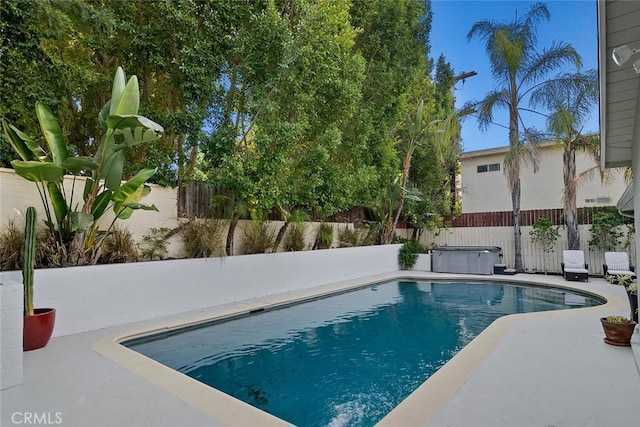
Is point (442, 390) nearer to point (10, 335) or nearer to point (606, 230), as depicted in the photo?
point (10, 335)

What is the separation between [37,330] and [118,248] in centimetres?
231

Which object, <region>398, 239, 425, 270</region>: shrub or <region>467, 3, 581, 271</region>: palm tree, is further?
<region>398, 239, 425, 270</region>: shrub

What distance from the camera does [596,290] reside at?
899cm

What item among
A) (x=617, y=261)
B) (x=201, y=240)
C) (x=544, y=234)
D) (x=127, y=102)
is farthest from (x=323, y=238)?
(x=617, y=261)

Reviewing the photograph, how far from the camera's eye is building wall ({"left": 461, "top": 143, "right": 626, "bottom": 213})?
1398 cm

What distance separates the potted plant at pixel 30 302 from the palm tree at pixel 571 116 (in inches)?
532

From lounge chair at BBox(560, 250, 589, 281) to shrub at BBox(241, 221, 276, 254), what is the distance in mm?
9262

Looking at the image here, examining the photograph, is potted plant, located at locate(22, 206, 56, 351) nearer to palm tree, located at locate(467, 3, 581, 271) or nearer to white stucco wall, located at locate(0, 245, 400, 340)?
white stucco wall, located at locate(0, 245, 400, 340)

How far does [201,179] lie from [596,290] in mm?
10657

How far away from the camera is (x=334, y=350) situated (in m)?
5.23

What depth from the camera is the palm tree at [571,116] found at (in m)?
10.9

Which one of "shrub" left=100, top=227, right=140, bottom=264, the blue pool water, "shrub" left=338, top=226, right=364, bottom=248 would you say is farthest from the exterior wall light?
"shrub" left=338, top=226, right=364, bottom=248

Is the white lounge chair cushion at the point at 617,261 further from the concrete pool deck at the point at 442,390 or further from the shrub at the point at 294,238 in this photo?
the shrub at the point at 294,238

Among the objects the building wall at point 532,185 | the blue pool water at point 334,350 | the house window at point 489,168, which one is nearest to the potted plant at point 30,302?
the blue pool water at point 334,350
